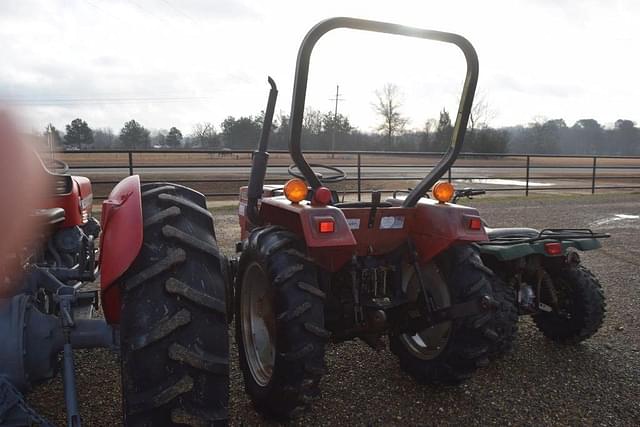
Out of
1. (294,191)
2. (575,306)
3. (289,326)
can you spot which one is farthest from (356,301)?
(575,306)

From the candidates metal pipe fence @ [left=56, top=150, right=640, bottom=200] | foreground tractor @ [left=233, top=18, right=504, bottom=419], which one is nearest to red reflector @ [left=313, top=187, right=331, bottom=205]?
foreground tractor @ [left=233, top=18, right=504, bottom=419]

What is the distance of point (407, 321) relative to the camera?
120 inches

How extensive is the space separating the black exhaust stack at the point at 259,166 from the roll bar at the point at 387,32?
31.1 inches

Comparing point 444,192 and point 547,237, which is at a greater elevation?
point 444,192

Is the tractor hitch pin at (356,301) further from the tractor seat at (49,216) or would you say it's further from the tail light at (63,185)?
the tail light at (63,185)

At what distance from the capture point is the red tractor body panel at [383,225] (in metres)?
2.71

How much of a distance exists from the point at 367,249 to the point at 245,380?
1055 mm

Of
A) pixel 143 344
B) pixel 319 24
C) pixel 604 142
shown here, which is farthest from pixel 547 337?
pixel 604 142

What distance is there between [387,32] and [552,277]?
2177 millimetres

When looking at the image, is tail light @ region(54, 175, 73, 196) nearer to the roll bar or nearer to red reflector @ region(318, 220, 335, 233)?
the roll bar

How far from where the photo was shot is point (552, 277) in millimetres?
3758

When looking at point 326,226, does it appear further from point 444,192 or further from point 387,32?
point 387,32

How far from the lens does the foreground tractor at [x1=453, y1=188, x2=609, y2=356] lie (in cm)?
338

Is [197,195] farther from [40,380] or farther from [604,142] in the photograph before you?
[604,142]
